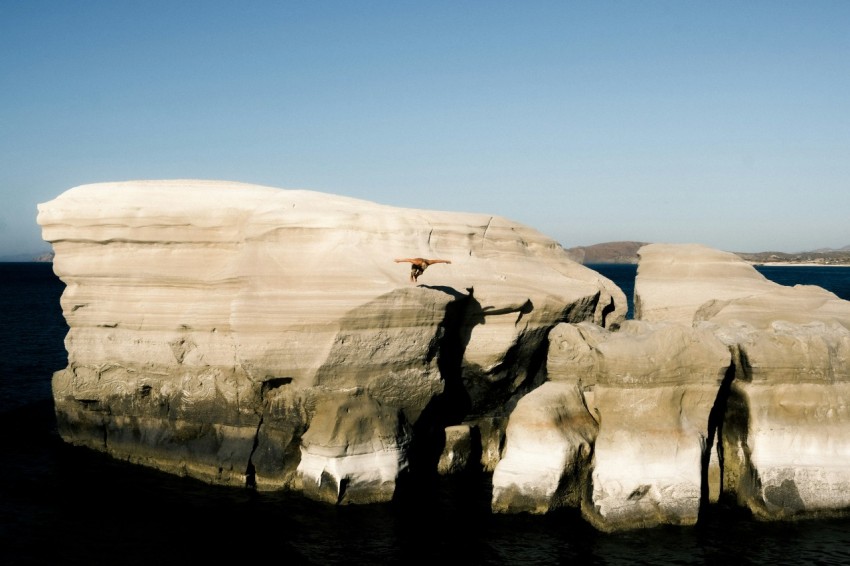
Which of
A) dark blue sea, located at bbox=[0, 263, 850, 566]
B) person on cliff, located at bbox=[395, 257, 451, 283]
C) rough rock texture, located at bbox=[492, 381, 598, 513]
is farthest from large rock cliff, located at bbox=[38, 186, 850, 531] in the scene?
dark blue sea, located at bbox=[0, 263, 850, 566]

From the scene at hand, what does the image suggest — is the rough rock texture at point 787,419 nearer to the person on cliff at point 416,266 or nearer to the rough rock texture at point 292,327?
the rough rock texture at point 292,327

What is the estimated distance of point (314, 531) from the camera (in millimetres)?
16453

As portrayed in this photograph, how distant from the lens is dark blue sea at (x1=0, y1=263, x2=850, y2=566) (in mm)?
15359

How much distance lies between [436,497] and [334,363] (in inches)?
169

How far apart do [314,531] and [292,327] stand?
5.00 meters

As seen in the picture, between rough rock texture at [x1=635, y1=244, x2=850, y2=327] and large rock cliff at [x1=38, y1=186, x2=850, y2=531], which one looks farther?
rough rock texture at [x1=635, y1=244, x2=850, y2=327]

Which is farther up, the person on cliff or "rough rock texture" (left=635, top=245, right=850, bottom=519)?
the person on cliff

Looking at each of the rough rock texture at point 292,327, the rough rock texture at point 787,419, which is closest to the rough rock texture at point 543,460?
the rough rock texture at point 292,327

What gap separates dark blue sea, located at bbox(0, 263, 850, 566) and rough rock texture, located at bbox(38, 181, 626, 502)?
106 centimetres

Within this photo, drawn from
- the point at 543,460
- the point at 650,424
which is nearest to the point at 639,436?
the point at 650,424

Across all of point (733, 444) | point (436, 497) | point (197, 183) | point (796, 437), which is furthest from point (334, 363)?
point (796, 437)

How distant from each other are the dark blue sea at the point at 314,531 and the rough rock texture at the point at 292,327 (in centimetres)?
106

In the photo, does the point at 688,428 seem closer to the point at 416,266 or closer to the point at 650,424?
the point at 650,424

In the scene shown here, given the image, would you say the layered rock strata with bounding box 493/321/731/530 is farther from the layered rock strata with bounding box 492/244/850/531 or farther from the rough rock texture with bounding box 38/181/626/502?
the rough rock texture with bounding box 38/181/626/502
